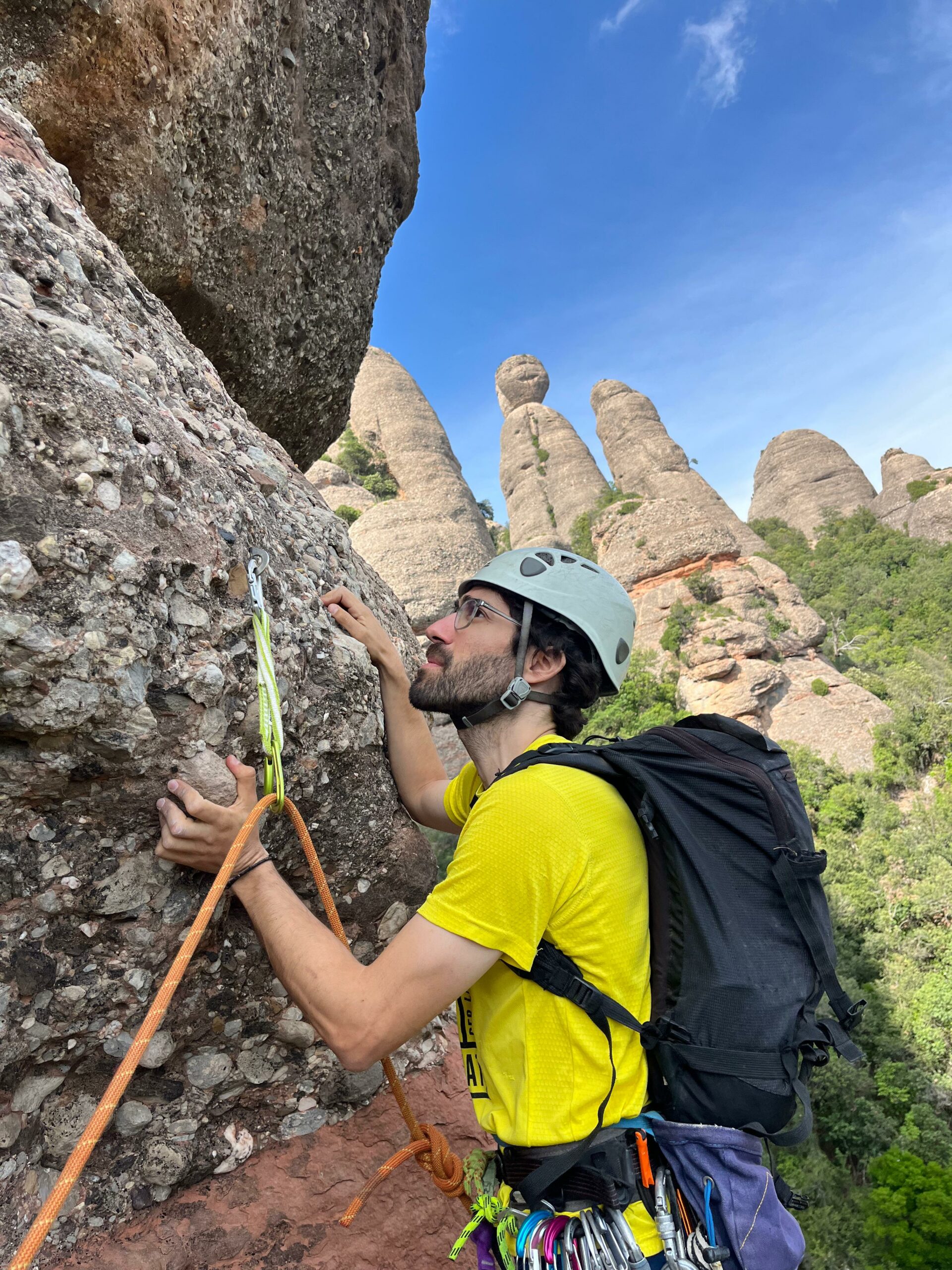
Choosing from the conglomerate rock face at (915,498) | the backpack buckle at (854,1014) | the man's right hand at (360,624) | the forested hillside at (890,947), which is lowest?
the forested hillside at (890,947)

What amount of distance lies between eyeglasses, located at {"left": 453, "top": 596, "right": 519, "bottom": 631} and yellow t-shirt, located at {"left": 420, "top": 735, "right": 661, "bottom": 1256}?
61 cm

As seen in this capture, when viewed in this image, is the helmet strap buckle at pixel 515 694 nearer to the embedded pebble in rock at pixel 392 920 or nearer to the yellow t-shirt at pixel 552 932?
the yellow t-shirt at pixel 552 932

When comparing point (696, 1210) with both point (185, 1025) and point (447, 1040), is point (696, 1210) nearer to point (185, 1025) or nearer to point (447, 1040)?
point (185, 1025)

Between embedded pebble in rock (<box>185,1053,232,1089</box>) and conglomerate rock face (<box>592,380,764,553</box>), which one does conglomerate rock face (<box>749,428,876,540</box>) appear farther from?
embedded pebble in rock (<box>185,1053,232,1089</box>)

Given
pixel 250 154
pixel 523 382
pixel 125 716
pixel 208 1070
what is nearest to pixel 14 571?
pixel 125 716

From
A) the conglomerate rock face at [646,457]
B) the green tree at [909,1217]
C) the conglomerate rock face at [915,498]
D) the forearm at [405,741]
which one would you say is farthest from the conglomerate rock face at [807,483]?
the forearm at [405,741]

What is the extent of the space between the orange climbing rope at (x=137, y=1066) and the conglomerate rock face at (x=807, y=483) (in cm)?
4044

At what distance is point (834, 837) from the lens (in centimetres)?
1628

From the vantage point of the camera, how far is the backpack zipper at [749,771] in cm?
155

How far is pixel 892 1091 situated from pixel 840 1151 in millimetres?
1269

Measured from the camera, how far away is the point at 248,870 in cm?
168

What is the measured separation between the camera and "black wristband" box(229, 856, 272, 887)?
65.6 inches

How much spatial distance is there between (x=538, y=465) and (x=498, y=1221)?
Result: 127ft

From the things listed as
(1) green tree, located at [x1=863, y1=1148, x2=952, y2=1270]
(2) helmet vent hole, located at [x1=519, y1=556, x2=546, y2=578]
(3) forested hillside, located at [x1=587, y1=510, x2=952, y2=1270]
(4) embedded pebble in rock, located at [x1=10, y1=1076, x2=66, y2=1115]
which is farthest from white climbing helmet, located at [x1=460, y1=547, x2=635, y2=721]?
(1) green tree, located at [x1=863, y1=1148, x2=952, y2=1270]
